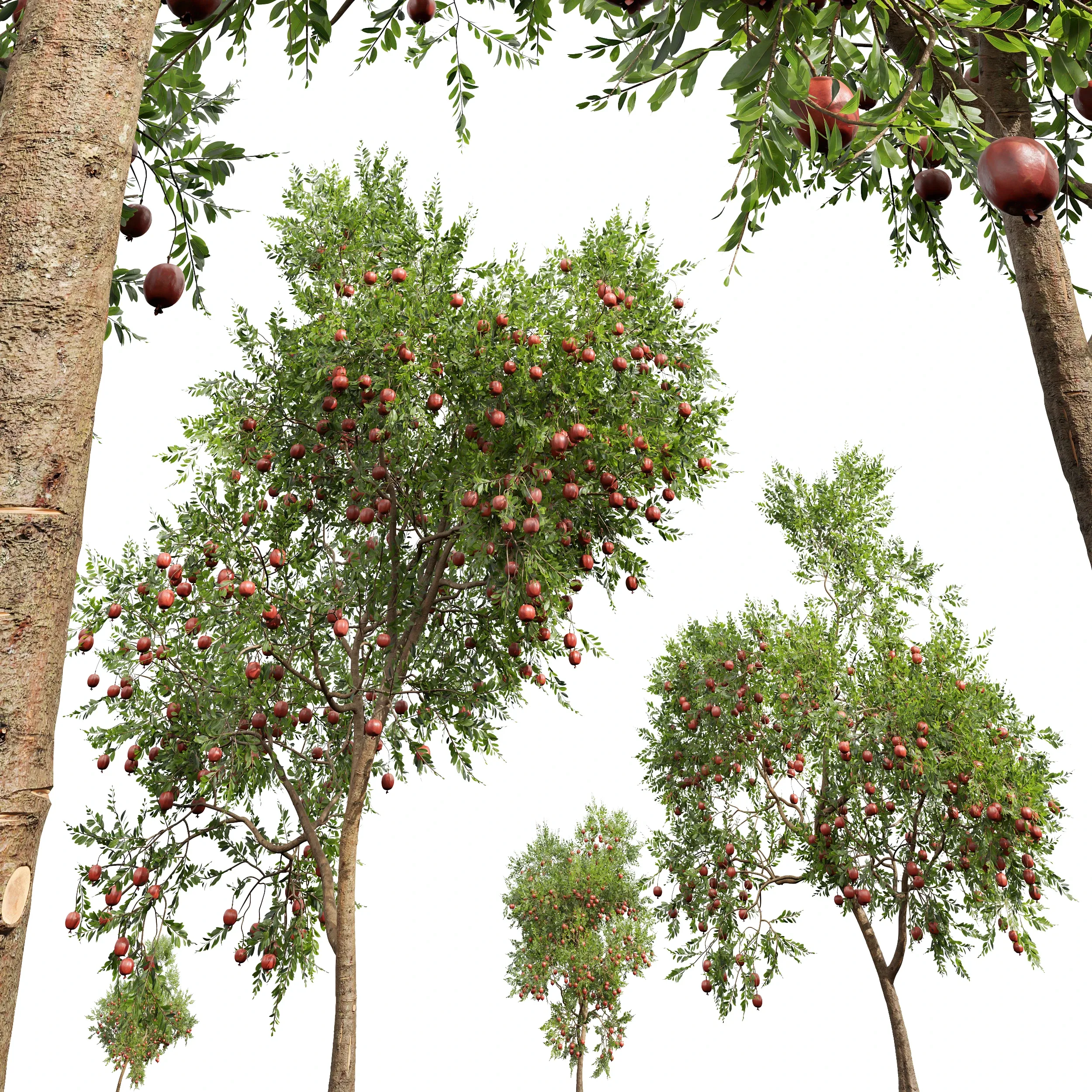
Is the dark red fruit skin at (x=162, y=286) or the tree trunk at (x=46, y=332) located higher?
the dark red fruit skin at (x=162, y=286)

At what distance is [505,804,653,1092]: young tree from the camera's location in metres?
25.7

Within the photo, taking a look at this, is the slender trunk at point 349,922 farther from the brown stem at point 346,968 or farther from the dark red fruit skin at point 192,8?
the dark red fruit skin at point 192,8

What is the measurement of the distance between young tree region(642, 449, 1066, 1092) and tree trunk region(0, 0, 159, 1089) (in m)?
14.8

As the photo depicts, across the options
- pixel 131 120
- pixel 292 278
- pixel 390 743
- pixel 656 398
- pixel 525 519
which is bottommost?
pixel 131 120

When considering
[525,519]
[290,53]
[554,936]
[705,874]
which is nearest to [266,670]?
[525,519]

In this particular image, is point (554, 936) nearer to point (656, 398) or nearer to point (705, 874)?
point (705, 874)

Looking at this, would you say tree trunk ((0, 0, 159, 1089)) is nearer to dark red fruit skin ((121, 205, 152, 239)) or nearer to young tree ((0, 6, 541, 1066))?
young tree ((0, 6, 541, 1066))

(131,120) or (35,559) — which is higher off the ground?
(131,120)

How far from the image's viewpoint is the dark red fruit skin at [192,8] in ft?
13.5

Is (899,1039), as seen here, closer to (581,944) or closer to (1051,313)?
(581,944)

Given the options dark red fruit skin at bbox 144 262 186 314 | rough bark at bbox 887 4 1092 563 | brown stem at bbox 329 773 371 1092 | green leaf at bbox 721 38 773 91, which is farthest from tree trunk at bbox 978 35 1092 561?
brown stem at bbox 329 773 371 1092

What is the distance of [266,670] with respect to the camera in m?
10.6

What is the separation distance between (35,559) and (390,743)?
33.7 feet

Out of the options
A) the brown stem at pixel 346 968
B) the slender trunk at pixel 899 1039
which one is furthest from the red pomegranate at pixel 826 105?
the slender trunk at pixel 899 1039
